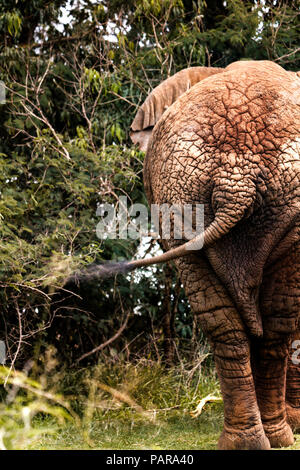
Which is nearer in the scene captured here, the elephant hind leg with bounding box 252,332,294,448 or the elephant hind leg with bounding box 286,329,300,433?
the elephant hind leg with bounding box 252,332,294,448

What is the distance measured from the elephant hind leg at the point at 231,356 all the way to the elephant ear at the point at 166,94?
1.16 meters

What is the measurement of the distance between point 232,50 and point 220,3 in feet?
3.50

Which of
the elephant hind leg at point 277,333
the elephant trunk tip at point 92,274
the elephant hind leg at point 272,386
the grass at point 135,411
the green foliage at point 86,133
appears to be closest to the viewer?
the elephant hind leg at point 277,333

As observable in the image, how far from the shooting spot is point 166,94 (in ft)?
12.3

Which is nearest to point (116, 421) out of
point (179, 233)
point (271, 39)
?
point (179, 233)

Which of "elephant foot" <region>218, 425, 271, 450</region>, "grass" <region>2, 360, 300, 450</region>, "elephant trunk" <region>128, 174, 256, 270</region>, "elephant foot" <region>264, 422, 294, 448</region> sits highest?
"elephant trunk" <region>128, 174, 256, 270</region>

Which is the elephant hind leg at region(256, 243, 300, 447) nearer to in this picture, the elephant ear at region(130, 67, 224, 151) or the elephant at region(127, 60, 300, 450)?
the elephant at region(127, 60, 300, 450)

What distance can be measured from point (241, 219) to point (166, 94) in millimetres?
1283

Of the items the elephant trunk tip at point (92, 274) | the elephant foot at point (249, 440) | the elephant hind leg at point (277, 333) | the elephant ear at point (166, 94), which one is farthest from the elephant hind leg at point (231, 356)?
the elephant trunk tip at point (92, 274)

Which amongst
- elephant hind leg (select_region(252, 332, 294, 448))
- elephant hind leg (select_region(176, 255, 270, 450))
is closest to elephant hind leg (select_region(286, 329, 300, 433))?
elephant hind leg (select_region(252, 332, 294, 448))

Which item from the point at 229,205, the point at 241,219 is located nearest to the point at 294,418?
the point at 241,219

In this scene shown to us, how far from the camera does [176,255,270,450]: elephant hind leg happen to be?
2926 millimetres

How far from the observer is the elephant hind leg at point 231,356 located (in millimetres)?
2926

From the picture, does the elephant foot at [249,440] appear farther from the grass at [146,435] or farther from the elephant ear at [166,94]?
the elephant ear at [166,94]
